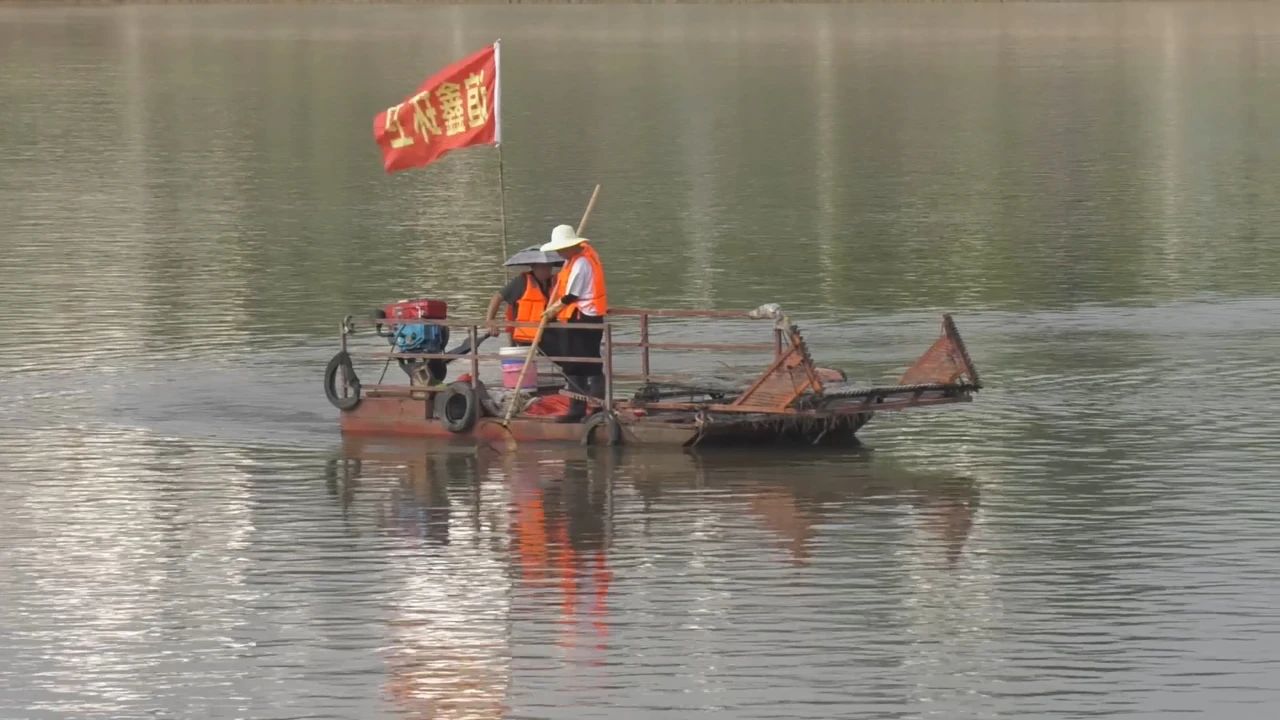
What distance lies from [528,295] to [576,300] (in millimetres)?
728

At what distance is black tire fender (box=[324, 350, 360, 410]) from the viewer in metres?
25.3

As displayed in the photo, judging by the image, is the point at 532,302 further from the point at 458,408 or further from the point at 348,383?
the point at 348,383

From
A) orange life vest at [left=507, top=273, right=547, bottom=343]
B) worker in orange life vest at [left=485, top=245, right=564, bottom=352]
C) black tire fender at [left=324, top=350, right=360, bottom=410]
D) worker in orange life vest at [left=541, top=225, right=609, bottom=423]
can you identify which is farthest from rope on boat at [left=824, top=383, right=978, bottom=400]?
black tire fender at [left=324, top=350, right=360, bottom=410]

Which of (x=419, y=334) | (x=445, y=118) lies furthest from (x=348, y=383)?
(x=445, y=118)

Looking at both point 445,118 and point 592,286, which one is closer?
point 592,286

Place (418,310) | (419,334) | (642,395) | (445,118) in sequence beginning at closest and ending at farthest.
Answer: (642,395)
(419,334)
(418,310)
(445,118)

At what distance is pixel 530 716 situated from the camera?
15.7 metres

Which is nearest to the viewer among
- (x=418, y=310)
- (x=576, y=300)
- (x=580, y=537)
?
(x=580, y=537)

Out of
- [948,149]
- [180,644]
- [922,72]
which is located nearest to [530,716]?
[180,644]

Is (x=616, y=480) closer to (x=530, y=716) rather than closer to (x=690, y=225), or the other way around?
(x=530, y=716)

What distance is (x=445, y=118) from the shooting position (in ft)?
87.1

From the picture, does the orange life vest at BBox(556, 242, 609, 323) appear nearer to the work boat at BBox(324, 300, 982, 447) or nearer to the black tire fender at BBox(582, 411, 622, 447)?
the work boat at BBox(324, 300, 982, 447)

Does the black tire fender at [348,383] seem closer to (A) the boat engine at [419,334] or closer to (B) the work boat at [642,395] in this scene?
(B) the work boat at [642,395]

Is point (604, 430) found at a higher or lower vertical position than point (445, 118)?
lower
